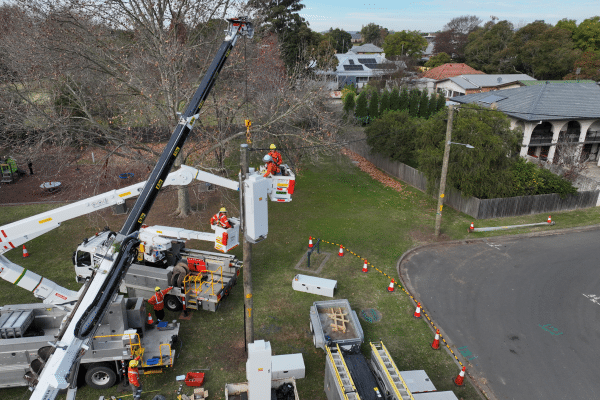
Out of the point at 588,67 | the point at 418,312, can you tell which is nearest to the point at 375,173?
the point at 418,312

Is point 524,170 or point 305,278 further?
point 524,170

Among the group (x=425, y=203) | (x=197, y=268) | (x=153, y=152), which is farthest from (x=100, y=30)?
(x=425, y=203)

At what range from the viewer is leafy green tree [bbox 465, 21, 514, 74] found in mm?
74062

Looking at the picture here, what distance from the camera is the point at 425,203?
25812mm

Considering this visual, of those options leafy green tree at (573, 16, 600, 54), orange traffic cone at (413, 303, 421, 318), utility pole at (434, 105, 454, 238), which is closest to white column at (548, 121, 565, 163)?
utility pole at (434, 105, 454, 238)

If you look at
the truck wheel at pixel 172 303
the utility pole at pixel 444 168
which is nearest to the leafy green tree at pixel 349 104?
the utility pole at pixel 444 168

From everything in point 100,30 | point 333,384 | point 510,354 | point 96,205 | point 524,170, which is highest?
point 100,30

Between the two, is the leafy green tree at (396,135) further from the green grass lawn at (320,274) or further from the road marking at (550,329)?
the road marking at (550,329)

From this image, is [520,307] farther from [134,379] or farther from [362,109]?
[362,109]

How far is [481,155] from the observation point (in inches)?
878

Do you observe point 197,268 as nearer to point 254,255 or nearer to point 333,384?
point 254,255

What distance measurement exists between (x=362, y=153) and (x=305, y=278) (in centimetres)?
2313

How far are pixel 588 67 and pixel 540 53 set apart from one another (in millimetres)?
9305

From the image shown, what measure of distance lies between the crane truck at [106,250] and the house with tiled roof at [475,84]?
52664mm
